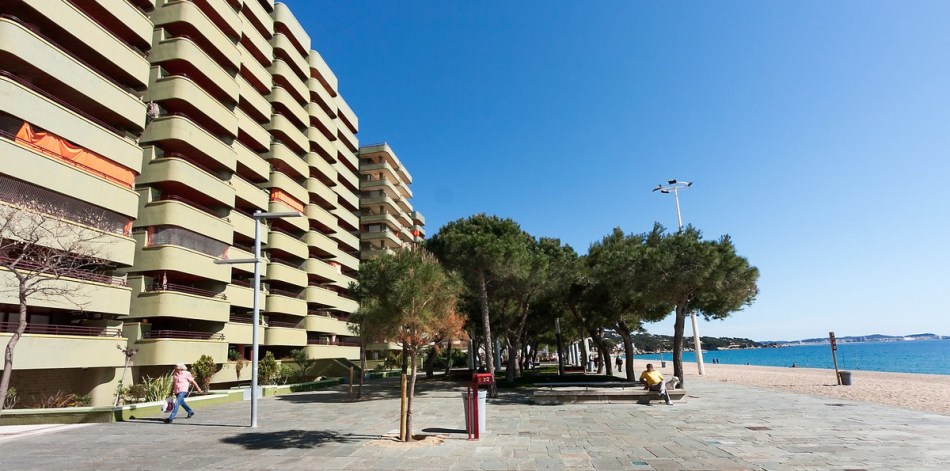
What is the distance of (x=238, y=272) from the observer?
3528 centimetres

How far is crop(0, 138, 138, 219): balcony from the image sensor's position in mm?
19000

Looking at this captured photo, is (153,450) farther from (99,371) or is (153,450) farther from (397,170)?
(397,170)

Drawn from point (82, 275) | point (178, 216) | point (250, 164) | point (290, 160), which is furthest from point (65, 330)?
point (290, 160)

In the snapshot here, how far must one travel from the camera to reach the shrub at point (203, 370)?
2545cm

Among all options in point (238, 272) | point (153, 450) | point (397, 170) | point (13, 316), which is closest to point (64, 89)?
point (13, 316)

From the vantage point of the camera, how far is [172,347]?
2548cm

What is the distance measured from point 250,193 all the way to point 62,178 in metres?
14.7

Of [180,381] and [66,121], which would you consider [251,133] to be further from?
[180,381]

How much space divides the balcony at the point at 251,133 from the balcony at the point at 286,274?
899 centimetres

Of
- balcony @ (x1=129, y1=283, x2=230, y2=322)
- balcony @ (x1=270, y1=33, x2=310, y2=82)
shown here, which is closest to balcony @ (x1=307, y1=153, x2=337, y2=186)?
balcony @ (x1=270, y1=33, x2=310, y2=82)

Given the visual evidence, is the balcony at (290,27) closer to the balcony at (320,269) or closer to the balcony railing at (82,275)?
the balcony at (320,269)

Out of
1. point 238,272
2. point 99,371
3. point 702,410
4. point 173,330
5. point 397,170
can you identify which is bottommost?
point 702,410

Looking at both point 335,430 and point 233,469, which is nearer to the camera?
point 233,469

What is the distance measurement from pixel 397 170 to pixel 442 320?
2485 inches
